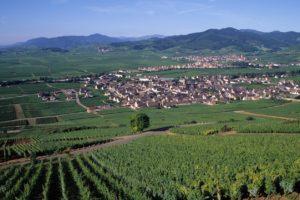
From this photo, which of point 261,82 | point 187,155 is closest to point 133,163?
point 187,155

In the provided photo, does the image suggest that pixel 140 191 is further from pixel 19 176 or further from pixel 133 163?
pixel 19 176

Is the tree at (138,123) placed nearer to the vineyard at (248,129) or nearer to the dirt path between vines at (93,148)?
the dirt path between vines at (93,148)

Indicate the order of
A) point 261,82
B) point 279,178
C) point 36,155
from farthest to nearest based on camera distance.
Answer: point 261,82
point 36,155
point 279,178

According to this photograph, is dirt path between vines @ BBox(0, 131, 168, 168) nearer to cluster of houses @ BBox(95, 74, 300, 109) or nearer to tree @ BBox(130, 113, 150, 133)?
tree @ BBox(130, 113, 150, 133)

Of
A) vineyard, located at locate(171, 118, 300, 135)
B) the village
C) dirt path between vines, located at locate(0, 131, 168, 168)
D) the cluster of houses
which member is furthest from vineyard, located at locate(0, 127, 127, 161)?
the cluster of houses

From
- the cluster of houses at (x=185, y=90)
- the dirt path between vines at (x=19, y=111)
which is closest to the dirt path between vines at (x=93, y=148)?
the dirt path between vines at (x=19, y=111)

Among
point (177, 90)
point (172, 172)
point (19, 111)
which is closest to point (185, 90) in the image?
point (177, 90)
